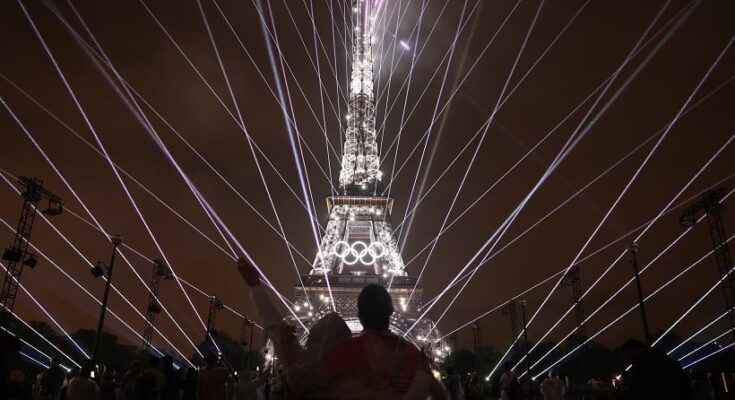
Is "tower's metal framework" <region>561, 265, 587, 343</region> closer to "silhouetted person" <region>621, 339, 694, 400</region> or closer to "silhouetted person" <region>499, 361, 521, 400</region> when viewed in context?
"silhouetted person" <region>499, 361, 521, 400</region>

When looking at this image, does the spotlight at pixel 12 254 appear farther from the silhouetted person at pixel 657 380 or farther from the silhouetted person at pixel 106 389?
the silhouetted person at pixel 657 380

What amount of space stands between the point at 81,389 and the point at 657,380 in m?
7.89

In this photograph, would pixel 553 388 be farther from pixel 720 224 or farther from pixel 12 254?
pixel 12 254

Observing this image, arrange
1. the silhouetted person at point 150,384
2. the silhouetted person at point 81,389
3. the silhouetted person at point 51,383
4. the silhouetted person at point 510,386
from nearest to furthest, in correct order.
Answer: the silhouetted person at point 81,389 → the silhouetted person at point 150,384 → the silhouetted person at point 51,383 → the silhouetted person at point 510,386

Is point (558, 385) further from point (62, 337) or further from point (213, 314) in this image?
point (62, 337)

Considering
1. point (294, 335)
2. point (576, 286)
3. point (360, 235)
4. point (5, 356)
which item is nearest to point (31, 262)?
point (5, 356)

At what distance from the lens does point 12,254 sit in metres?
17.7

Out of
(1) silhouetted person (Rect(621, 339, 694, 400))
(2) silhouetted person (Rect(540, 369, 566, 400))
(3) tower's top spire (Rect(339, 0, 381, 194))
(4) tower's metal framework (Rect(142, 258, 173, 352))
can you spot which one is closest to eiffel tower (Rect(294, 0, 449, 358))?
(3) tower's top spire (Rect(339, 0, 381, 194))

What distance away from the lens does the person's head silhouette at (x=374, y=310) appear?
285 cm

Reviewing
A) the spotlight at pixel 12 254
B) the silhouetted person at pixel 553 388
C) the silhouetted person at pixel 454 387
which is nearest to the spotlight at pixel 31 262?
the spotlight at pixel 12 254

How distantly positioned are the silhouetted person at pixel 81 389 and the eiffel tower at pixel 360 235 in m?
42.3

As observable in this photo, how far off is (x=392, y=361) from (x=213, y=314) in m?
34.3

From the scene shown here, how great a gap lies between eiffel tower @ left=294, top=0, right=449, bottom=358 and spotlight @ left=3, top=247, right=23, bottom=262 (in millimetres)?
34281

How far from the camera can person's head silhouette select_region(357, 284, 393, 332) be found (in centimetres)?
285
